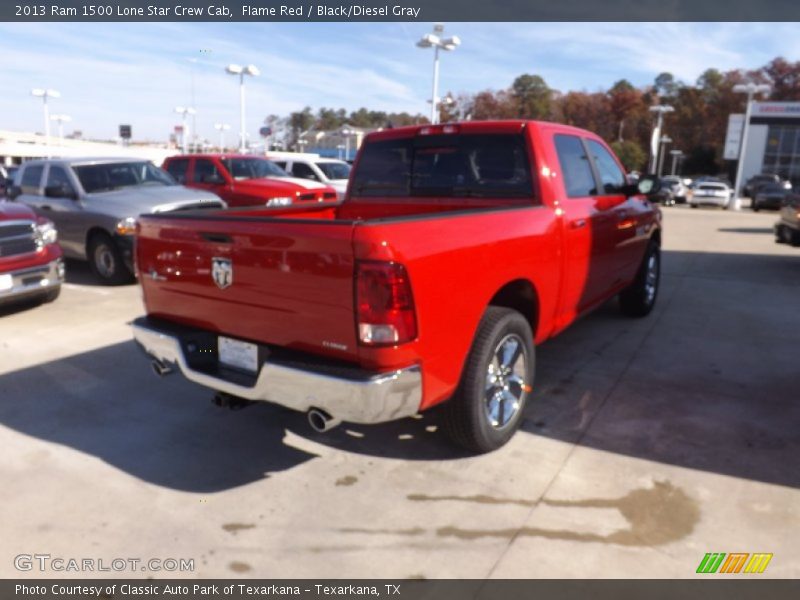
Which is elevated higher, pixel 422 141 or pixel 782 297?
pixel 422 141

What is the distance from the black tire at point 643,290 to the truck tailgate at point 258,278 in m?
4.44

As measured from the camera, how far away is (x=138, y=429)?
3939 millimetres

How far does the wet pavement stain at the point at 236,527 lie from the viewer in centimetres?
292

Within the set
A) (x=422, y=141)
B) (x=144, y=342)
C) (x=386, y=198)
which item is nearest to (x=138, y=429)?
(x=144, y=342)

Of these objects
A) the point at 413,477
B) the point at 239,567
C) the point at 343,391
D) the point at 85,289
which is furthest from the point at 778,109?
the point at 239,567

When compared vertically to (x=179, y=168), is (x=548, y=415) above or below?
below

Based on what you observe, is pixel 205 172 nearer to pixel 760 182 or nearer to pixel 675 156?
pixel 760 182

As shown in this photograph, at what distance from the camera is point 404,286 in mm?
2713

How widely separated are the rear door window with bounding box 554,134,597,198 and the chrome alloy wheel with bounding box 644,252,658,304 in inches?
83.1

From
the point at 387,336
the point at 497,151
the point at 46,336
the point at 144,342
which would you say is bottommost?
the point at 46,336

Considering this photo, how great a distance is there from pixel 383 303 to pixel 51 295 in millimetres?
6012

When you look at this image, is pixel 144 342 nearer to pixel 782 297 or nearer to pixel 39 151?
pixel 782 297
